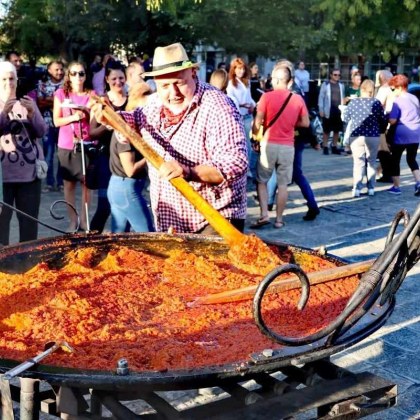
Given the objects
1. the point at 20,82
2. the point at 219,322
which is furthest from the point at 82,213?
the point at 219,322

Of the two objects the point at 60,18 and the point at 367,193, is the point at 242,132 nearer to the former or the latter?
the point at 367,193

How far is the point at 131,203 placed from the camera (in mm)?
4957

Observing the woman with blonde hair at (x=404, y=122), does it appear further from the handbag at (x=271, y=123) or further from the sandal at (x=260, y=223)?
the sandal at (x=260, y=223)

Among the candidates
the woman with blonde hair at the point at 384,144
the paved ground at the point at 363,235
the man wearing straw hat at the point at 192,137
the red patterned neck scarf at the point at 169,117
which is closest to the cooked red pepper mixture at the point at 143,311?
the man wearing straw hat at the point at 192,137

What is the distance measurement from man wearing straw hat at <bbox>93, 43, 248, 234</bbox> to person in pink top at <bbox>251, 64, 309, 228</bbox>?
3832 mm

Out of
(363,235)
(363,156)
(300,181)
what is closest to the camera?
(363,235)

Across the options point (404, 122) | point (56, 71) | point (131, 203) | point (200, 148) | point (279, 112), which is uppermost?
point (56, 71)

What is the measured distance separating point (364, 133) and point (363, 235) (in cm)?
240

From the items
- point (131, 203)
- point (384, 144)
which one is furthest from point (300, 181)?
point (131, 203)

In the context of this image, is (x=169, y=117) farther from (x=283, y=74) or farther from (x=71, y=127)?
(x=283, y=74)

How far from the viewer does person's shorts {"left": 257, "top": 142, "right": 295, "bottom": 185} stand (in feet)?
23.9

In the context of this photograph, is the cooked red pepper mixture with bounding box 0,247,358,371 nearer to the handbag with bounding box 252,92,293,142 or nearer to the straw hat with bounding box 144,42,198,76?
the straw hat with bounding box 144,42,198,76

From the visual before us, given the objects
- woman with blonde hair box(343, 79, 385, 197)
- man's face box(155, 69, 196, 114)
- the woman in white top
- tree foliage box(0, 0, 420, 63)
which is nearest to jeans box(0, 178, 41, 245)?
man's face box(155, 69, 196, 114)

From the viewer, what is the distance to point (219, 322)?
225 centimetres
